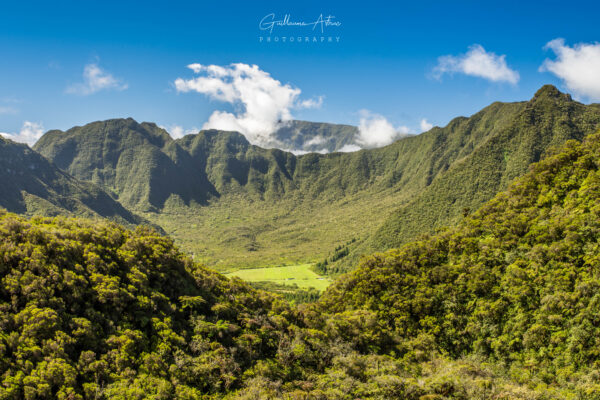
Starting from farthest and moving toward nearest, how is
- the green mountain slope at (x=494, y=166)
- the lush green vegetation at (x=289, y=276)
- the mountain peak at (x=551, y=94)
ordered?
the mountain peak at (x=551, y=94) < the lush green vegetation at (x=289, y=276) < the green mountain slope at (x=494, y=166)

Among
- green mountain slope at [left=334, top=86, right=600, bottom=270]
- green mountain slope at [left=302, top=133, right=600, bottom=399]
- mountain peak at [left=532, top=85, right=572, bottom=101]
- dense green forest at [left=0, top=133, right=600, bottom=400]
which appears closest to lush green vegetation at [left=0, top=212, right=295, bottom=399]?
dense green forest at [left=0, top=133, right=600, bottom=400]

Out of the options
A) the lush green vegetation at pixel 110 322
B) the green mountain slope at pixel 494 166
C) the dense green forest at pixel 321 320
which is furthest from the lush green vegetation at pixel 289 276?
the lush green vegetation at pixel 110 322

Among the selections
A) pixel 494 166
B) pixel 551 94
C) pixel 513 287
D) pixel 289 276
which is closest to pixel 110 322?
pixel 513 287

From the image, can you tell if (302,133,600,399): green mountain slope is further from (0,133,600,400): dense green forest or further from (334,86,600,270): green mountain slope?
(334,86,600,270): green mountain slope

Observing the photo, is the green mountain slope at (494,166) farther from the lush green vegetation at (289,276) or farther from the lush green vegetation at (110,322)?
the lush green vegetation at (110,322)

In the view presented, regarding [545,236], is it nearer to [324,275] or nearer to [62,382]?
[62,382]

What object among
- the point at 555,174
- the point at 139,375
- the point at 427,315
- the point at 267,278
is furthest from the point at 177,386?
the point at 267,278
